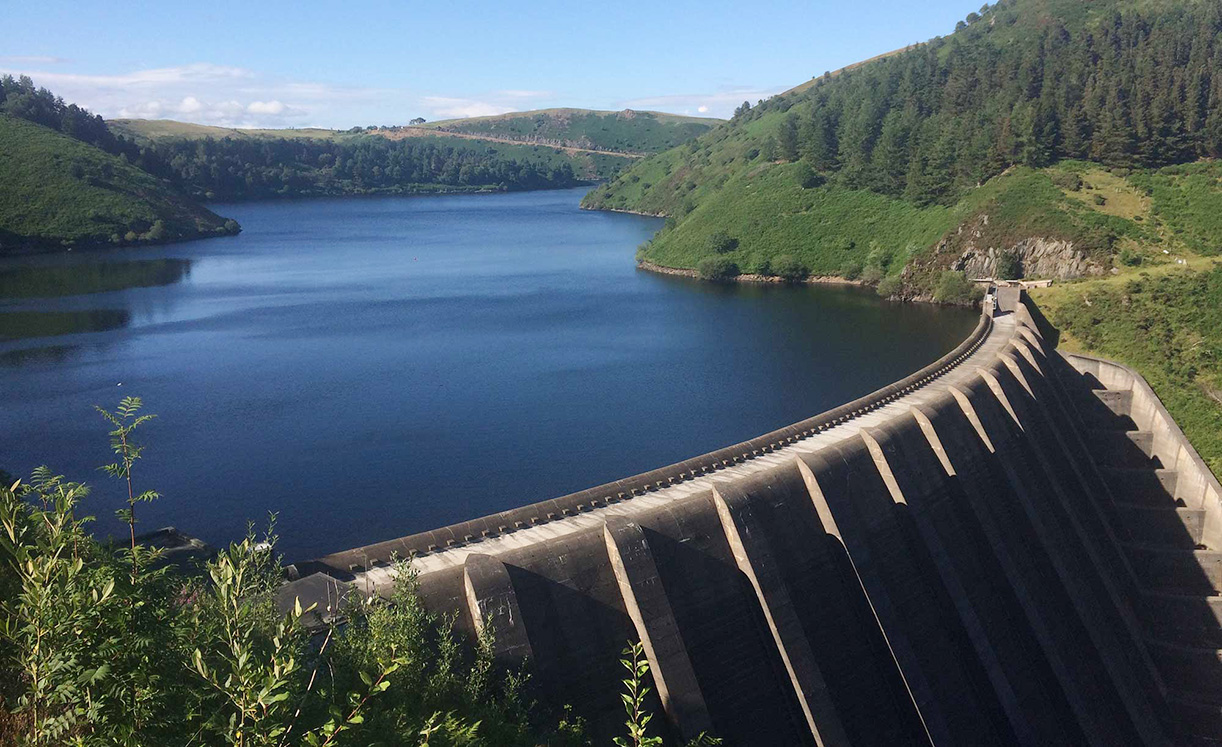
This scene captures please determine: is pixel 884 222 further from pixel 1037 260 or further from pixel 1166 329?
pixel 1166 329

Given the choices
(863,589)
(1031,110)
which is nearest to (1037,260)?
(1031,110)

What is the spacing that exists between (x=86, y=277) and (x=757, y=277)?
93.6 metres

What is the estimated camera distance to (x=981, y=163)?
102125 millimetres

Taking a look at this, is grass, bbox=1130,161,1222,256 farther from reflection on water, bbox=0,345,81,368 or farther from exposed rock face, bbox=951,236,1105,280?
reflection on water, bbox=0,345,81,368

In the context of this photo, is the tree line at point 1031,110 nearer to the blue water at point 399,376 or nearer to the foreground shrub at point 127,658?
the blue water at point 399,376

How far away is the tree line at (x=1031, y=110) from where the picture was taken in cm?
9100

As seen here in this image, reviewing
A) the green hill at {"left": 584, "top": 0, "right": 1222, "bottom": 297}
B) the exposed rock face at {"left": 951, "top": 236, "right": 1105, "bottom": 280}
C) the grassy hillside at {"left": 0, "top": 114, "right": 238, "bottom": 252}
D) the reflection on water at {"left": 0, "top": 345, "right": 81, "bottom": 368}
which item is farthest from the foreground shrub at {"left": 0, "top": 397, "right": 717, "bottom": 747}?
the grassy hillside at {"left": 0, "top": 114, "right": 238, "bottom": 252}

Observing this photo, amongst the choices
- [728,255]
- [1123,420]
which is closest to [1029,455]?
[1123,420]

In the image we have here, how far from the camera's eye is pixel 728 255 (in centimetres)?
11844

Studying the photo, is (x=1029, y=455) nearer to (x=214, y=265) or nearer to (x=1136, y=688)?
(x=1136, y=688)

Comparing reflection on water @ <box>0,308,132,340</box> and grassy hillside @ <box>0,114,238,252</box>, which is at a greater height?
grassy hillside @ <box>0,114,238,252</box>

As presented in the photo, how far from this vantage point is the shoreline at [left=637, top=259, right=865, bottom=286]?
4286 inches

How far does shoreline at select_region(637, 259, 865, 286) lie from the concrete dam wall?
68.8 metres

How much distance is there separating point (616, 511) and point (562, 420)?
2948cm
